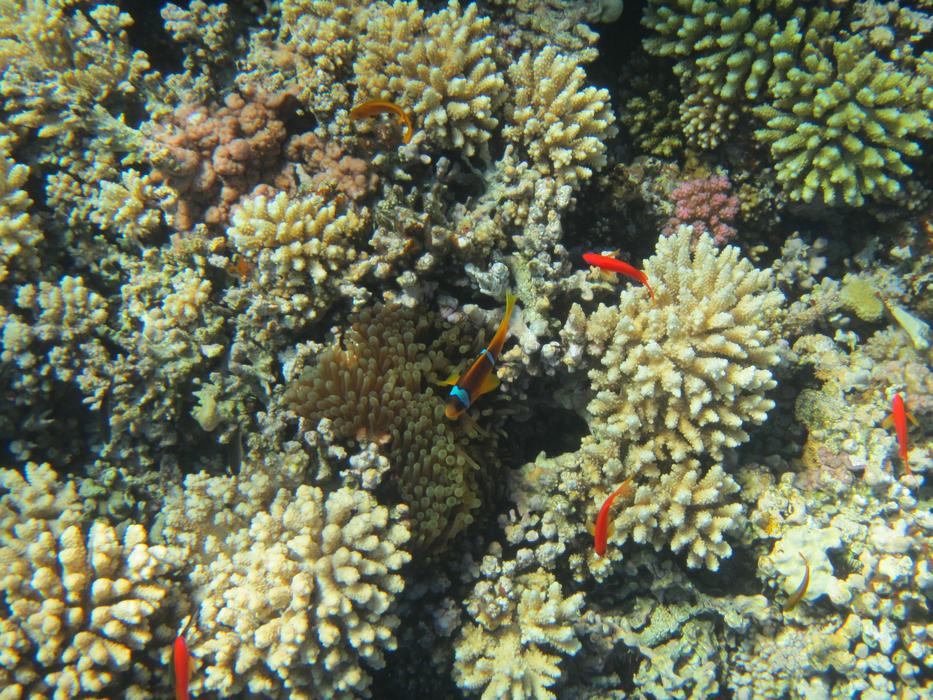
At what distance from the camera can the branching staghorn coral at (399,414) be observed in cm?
336

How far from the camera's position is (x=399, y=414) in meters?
3.39

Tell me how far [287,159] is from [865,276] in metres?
4.62

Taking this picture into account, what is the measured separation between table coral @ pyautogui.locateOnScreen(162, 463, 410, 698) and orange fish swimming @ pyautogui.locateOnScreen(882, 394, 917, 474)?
10.9ft

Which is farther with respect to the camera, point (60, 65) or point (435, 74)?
point (60, 65)

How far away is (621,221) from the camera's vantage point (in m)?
4.31

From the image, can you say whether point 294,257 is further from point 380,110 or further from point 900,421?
point 900,421

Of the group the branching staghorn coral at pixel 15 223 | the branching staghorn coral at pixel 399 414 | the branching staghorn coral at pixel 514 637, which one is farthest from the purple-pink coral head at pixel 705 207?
the branching staghorn coral at pixel 15 223

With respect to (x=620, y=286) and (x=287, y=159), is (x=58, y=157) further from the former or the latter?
(x=620, y=286)

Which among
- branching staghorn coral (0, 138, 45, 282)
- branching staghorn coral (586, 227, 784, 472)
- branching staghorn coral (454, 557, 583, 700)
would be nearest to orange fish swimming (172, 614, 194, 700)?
branching staghorn coral (454, 557, 583, 700)

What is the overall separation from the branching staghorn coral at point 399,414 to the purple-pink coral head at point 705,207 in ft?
7.44

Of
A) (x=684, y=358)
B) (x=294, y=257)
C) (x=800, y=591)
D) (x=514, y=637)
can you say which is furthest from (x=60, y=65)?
(x=800, y=591)

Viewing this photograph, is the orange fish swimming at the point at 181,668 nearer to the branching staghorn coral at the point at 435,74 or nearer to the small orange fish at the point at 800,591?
the branching staghorn coral at the point at 435,74

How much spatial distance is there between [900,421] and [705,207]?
6.50ft

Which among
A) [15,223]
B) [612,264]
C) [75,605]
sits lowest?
[75,605]
